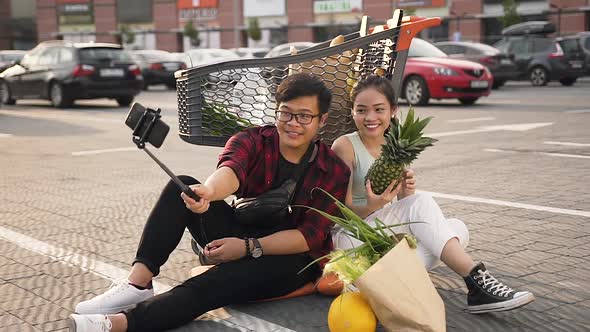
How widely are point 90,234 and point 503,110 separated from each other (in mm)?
11587

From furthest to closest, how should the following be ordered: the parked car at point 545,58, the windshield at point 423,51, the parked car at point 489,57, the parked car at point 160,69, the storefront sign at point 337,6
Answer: the storefront sign at point 337,6 < the parked car at point 160,69 < the parked car at point 545,58 < the parked car at point 489,57 < the windshield at point 423,51

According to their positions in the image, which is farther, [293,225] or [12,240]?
[12,240]

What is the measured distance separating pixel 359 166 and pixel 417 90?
13395 millimetres

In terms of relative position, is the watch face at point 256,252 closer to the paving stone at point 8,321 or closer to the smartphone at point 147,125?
the smartphone at point 147,125

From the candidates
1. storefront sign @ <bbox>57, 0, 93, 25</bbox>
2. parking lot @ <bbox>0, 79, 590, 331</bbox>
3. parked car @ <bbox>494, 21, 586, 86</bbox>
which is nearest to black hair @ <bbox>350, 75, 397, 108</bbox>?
parking lot @ <bbox>0, 79, 590, 331</bbox>

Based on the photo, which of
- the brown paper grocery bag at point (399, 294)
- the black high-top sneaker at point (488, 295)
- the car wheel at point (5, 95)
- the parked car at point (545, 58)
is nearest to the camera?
the brown paper grocery bag at point (399, 294)

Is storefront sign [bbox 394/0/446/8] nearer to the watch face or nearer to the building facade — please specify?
the building facade

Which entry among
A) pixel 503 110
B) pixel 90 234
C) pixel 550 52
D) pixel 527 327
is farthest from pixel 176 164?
pixel 550 52

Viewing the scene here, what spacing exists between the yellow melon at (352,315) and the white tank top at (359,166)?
2.99 feet

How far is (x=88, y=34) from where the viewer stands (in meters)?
64.4

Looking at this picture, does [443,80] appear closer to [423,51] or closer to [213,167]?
[423,51]

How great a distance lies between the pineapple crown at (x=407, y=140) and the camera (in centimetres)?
346

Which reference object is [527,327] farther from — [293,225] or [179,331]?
[179,331]

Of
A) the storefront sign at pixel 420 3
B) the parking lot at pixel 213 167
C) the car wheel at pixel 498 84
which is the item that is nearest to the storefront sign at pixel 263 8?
the storefront sign at pixel 420 3
